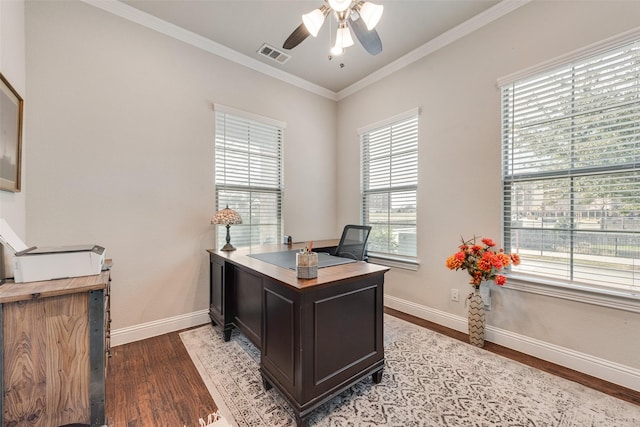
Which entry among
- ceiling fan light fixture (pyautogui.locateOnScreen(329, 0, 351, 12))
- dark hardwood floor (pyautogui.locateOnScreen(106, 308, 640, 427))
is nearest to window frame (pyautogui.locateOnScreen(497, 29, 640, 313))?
dark hardwood floor (pyautogui.locateOnScreen(106, 308, 640, 427))

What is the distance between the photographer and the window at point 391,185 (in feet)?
10.7

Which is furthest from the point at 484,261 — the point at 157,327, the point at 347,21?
the point at 157,327

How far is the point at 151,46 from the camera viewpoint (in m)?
2.66

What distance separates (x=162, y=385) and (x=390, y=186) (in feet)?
10.2

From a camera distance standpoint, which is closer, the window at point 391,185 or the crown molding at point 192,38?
the crown molding at point 192,38

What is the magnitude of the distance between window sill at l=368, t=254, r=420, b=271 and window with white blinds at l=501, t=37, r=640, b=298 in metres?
0.99

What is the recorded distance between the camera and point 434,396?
1748 mm

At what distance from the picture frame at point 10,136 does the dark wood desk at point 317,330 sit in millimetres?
1630

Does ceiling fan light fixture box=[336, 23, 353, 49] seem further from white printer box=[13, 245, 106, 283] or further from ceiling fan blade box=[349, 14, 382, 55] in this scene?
white printer box=[13, 245, 106, 283]

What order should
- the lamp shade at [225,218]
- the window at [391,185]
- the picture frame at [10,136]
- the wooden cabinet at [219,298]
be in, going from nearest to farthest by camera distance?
the picture frame at [10,136] → the wooden cabinet at [219,298] → the lamp shade at [225,218] → the window at [391,185]

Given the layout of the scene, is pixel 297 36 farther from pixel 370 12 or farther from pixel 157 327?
pixel 157 327

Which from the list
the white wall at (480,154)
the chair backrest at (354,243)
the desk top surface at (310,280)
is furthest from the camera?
the chair backrest at (354,243)

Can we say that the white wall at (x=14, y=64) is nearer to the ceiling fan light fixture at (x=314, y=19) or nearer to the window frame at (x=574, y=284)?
the ceiling fan light fixture at (x=314, y=19)

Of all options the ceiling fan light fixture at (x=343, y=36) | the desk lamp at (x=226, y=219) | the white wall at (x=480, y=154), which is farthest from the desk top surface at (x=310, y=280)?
the ceiling fan light fixture at (x=343, y=36)
